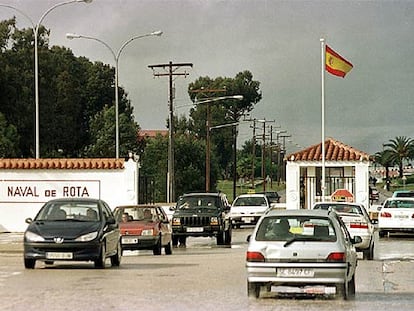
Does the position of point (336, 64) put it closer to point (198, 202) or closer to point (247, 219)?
point (247, 219)

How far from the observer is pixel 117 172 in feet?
126

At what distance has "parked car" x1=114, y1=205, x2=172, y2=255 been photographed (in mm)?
28203

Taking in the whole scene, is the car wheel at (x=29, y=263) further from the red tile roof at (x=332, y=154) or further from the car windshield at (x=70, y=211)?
the red tile roof at (x=332, y=154)

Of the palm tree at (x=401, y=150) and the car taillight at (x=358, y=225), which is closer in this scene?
the car taillight at (x=358, y=225)

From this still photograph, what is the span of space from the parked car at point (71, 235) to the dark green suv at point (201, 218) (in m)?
11.4

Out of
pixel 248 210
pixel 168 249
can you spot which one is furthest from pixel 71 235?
pixel 248 210

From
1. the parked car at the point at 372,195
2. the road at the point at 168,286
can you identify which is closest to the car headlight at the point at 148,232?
the road at the point at 168,286

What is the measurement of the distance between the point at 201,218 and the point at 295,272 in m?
19.0

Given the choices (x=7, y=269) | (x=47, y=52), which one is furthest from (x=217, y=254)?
(x=47, y=52)

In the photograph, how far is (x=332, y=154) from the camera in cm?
5503

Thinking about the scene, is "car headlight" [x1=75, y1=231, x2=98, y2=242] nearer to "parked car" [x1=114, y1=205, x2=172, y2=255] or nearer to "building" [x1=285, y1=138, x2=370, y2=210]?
"parked car" [x1=114, y1=205, x2=172, y2=255]

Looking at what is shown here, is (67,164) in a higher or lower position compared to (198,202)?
higher

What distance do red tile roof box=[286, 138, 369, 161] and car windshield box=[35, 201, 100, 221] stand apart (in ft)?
103

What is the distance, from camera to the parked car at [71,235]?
21312 millimetres
